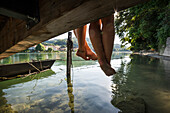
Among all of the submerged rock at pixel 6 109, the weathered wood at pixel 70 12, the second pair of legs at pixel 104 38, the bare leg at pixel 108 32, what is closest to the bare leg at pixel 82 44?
the second pair of legs at pixel 104 38

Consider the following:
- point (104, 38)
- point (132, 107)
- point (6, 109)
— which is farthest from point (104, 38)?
point (6, 109)

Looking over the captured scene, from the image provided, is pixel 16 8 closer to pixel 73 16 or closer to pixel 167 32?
pixel 73 16

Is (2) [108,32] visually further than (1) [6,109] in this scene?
No

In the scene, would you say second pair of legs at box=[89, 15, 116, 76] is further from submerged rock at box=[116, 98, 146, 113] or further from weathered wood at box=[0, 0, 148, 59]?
submerged rock at box=[116, 98, 146, 113]

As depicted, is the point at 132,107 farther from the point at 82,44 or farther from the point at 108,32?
the point at 108,32

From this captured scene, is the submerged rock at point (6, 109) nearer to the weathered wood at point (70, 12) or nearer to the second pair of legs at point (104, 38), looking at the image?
the weathered wood at point (70, 12)

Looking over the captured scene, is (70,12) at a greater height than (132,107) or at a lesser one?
greater

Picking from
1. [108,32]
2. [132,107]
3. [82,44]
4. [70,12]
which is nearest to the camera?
[70,12]

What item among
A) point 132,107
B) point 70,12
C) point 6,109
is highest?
point 70,12

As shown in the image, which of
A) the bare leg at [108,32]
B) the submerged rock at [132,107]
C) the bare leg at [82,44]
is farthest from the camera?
the submerged rock at [132,107]

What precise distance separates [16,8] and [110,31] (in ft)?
2.99

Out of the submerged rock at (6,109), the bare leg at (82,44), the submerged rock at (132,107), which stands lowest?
the submerged rock at (6,109)

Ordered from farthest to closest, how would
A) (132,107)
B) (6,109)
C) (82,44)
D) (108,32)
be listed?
(6,109), (132,107), (82,44), (108,32)

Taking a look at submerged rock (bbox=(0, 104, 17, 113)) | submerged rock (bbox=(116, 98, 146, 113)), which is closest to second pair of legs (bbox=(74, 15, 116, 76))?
submerged rock (bbox=(116, 98, 146, 113))
